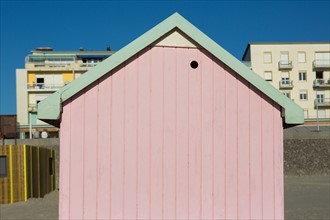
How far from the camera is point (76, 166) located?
20.7 feet

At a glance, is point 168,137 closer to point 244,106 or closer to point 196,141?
point 196,141

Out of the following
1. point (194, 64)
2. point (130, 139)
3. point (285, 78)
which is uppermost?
point (285, 78)

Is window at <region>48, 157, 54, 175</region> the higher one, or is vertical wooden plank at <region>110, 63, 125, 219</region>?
vertical wooden plank at <region>110, 63, 125, 219</region>

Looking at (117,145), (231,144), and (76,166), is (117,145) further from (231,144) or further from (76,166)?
(231,144)

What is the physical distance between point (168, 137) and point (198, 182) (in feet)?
2.46

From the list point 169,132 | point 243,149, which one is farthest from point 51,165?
point 243,149

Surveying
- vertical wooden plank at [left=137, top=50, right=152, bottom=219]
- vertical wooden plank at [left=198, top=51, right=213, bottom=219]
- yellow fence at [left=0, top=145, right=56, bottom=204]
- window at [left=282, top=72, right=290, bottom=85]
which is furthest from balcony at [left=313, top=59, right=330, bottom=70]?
vertical wooden plank at [left=137, top=50, right=152, bottom=219]

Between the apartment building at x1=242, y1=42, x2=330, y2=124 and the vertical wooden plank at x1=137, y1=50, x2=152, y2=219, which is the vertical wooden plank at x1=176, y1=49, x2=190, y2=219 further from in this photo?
the apartment building at x1=242, y1=42, x2=330, y2=124

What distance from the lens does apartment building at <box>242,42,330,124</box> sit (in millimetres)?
65625

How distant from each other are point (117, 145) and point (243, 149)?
69.5 inches

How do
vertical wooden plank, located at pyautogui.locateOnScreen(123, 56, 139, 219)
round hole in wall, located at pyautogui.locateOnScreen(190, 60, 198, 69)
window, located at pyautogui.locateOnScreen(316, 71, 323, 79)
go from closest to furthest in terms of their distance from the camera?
vertical wooden plank, located at pyautogui.locateOnScreen(123, 56, 139, 219)
round hole in wall, located at pyautogui.locateOnScreen(190, 60, 198, 69)
window, located at pyautogui.locateOnScreen(316, 71, 323, 79)

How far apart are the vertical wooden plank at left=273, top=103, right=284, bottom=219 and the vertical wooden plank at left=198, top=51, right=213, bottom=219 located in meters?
0.91

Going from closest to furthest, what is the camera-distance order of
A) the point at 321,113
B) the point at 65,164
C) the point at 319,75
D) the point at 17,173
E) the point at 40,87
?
the point at 65,164
the point at 17,173
the point at 40,87
the point at 321,113
the point at 319,75

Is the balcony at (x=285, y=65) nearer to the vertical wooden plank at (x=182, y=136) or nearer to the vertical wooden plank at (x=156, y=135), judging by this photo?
the vertical wooden plank at (x=182, y=136)
